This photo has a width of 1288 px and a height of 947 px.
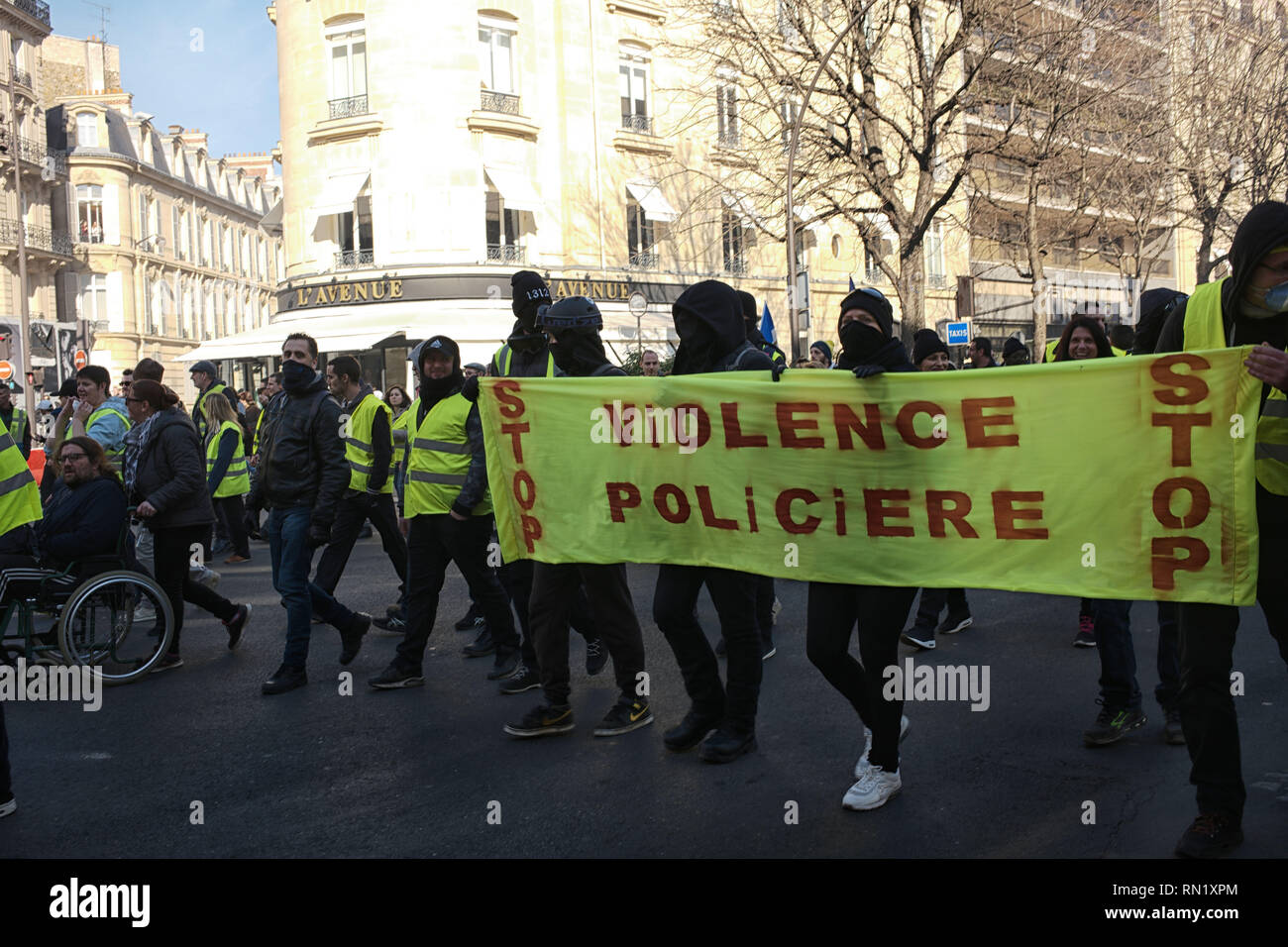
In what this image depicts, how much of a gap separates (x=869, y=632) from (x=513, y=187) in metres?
26.7

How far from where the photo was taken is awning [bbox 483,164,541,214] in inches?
1153

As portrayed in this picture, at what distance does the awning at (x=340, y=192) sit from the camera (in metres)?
29.1

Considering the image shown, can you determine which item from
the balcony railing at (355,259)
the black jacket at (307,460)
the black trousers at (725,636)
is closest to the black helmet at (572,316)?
the black trousers at (725,636)

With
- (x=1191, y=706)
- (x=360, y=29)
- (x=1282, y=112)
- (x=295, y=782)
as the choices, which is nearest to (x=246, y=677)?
(x=295, y=782)

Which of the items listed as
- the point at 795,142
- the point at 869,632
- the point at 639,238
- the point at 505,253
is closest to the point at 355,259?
the point at 505,253

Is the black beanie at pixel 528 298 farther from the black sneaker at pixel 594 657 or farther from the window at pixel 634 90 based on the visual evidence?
the window at pixel 634 90

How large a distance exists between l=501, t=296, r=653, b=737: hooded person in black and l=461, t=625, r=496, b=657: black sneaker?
1804 mm

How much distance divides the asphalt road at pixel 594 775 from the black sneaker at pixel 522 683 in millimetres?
94

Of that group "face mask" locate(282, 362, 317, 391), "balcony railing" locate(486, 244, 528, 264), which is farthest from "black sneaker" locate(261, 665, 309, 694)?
"balcony railing" locate(486, 244, 528, 264)

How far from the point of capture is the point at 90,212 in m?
53.3

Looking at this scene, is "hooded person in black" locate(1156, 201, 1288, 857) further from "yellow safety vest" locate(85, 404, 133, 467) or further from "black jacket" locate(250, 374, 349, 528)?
"yellow safety vest" locate(85, 404, 133, 467)
